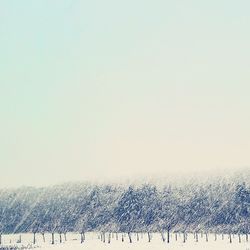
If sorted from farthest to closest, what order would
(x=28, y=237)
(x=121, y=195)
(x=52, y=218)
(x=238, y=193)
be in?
(x=28, y=237)
(x=52, y=218)
(x=121, y=195)
(x=238, y=193)

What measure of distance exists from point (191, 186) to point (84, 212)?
2821 centimetres

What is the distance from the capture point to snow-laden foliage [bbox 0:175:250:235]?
99.0 m

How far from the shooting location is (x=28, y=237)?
124 meters

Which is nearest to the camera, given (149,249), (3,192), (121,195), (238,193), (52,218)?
(149,249)

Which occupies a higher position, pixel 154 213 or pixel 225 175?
pixel 225 175

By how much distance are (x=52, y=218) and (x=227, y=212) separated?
40218 mm

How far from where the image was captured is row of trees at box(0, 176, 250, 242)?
98.9 metres

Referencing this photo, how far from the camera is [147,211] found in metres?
102

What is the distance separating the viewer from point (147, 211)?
4001 inches

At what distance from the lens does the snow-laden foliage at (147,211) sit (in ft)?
325

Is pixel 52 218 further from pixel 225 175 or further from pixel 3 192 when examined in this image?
pixel 225 175

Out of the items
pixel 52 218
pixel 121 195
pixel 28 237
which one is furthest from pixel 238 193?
pixel 28 237

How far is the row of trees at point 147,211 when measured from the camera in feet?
325

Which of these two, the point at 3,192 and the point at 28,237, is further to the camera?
the point at 3,192
